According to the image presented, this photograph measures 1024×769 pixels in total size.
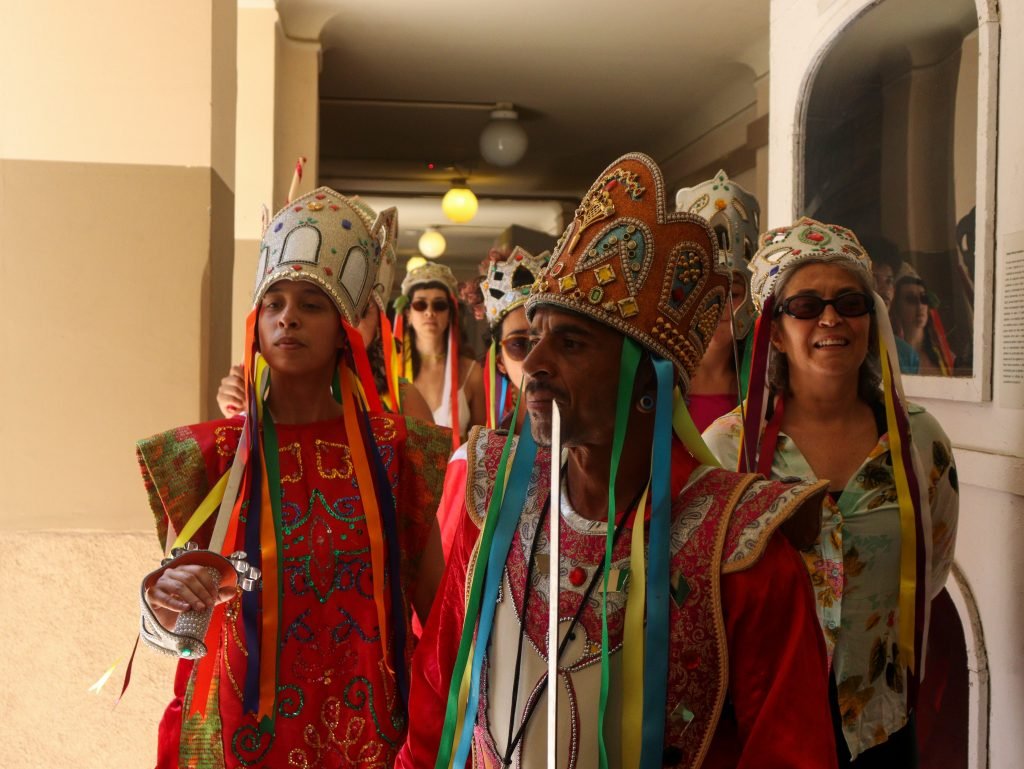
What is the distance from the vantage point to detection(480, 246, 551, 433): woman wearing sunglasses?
3955 mm

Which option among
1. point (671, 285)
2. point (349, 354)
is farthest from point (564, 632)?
point (349, 354)

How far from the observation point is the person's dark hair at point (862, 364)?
2.42m

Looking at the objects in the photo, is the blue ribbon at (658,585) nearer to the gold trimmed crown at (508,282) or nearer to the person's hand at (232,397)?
the person's hand at (232,397)

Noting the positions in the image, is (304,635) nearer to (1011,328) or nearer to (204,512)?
(204,512)

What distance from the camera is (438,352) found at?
215 inches

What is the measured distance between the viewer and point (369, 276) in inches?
94.8

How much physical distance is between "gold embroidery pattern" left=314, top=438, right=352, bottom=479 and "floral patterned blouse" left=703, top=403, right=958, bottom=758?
797 millimetres

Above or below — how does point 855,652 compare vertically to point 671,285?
below

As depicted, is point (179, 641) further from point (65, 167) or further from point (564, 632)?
point (65, 167)

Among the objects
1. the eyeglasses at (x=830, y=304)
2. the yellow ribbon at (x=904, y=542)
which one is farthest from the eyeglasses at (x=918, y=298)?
the yellow ribbon at (x=904, y=542)

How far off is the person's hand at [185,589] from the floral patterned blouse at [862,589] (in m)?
1.11

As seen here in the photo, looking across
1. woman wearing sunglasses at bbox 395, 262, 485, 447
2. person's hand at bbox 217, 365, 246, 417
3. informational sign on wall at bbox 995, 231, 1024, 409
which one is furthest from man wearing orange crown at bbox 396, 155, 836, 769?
woman wearing sunglasses at bbox 395, 262, 485, 447

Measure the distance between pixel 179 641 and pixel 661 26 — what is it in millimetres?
6394

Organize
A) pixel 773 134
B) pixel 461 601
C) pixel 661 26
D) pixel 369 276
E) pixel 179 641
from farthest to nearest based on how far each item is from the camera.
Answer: pixel 661 26 < pixel 773 134 < pixel 369 276 < pixel 179 641 < pixel 461 601
